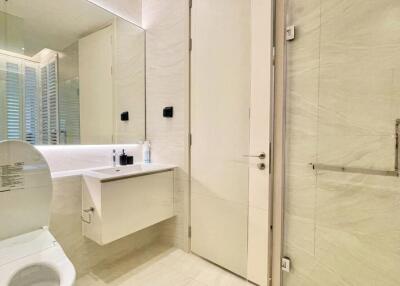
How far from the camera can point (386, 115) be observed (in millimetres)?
1151

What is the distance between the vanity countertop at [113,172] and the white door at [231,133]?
37cm

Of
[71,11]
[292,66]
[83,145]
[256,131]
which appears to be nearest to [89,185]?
[83,145]

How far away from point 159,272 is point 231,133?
1.31 meters

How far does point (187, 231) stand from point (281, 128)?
1315mm

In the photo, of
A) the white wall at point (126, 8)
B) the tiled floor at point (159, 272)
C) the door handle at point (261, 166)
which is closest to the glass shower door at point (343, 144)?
the door handle at point (261, 166)

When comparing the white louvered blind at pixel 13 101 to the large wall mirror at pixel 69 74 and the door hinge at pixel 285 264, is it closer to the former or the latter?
the large wall mirror at pixel 69 74

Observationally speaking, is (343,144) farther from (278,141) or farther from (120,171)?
(120,171)

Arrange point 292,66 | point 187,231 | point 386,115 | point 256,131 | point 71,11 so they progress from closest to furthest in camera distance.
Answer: point 386,115
point 292,66
point 256,131
point 71,11
point 187,231

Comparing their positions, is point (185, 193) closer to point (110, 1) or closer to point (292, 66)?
point (292, 66)

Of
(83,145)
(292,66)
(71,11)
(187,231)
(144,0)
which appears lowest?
(187,231)

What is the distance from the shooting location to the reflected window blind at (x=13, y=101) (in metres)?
1.48

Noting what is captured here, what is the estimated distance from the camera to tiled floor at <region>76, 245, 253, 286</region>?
5.56ft

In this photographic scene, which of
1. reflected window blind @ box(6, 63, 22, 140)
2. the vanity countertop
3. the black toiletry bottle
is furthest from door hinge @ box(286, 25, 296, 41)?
reflected window blind @ box(6, 63, 22, 140)

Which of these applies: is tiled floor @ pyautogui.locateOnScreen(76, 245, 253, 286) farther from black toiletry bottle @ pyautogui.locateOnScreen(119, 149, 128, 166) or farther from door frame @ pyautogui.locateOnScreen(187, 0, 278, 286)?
black toiletry bottle @ pyautogui.locateOnScreen(119, 149, 128, 166)
